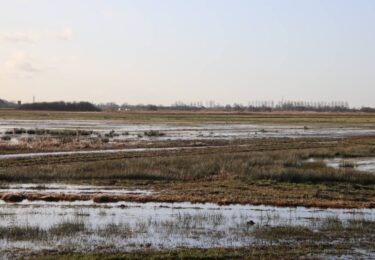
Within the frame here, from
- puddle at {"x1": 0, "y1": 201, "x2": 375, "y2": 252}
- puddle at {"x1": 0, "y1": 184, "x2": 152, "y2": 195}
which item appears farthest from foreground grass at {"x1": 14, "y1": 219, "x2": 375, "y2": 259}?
puddle at {"x1": 0, "y1": 184, "x2": 152, "y2": 195}

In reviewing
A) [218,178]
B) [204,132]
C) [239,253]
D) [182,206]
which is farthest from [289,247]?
[204,132]

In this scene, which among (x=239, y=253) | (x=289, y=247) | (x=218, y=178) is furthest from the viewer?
(x=218, y=178)

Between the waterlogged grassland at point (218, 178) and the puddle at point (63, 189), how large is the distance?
1188mm

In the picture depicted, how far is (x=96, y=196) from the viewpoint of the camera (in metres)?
22.6

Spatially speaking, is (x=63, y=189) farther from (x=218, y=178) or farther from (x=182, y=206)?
(x=218, y=178)

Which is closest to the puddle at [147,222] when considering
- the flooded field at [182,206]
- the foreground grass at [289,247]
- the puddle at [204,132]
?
the flooded field at [182,206]

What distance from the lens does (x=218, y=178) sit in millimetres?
28812

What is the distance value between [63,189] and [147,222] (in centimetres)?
839

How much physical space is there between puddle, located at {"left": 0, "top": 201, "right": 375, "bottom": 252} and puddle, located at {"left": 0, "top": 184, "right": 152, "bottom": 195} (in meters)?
2.52

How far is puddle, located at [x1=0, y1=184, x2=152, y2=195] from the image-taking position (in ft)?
79.1

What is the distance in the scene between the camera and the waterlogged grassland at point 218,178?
2253cm

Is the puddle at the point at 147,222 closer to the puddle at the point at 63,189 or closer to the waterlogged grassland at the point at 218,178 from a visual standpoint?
the waterlogged grassland at the point at 218,178

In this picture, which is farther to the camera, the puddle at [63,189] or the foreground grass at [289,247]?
the puddle at [63,189]

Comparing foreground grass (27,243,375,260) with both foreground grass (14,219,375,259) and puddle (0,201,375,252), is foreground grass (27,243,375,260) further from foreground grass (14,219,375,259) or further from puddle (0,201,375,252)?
puddle (0,201,375,252)
